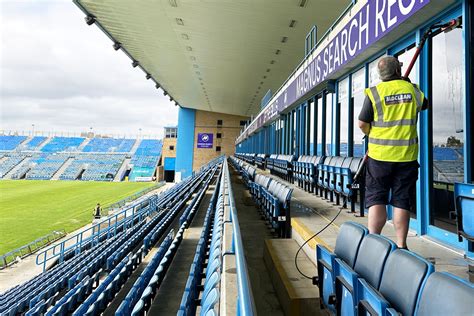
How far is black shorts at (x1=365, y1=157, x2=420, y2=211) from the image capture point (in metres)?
1.64

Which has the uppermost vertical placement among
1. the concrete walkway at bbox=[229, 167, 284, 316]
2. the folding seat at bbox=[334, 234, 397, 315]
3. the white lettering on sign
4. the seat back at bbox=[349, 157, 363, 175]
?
the white lettering on sign

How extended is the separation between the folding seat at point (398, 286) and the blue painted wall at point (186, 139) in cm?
3019

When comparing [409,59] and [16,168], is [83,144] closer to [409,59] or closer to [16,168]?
[16,168]

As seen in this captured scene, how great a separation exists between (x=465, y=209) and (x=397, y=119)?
2.20 feet

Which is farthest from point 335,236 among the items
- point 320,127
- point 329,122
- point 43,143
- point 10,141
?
point 10,141

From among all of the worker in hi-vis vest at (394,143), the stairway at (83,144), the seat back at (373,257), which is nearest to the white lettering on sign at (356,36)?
the worker in hi-vis vest at (394,143)

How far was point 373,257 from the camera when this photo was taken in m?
1.25

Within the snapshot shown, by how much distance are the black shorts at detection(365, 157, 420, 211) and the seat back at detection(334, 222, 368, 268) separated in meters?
0.25

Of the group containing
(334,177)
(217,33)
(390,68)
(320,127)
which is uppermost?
(217,33)

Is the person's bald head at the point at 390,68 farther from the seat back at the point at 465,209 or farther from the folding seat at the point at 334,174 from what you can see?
the folding seat at the point at 334,174

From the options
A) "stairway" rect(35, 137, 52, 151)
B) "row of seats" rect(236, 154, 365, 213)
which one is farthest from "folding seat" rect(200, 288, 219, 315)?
"stairway" rect(35, 137, 52, 151)

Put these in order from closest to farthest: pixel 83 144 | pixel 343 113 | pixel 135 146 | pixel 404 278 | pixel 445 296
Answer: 1. pixel 445 296
2. pixel 404 278
3. pixel 343 113
4. pixel 83 144
5. pixel 135 146

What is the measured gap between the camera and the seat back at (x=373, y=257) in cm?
118

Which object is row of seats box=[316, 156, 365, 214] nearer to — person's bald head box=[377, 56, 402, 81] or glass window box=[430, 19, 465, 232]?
glass window box=[430, 19, 465, 232]
